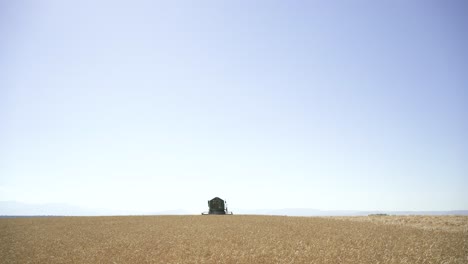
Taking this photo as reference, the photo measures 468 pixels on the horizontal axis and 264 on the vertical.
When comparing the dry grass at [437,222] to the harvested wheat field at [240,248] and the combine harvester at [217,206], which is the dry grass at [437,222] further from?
the combine harvester at [217,206]

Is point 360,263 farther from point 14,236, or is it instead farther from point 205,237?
point 14,236

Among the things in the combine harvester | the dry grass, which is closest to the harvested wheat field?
the dry grass

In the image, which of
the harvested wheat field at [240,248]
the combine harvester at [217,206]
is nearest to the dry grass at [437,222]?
the harvested wheat field at [240,248]

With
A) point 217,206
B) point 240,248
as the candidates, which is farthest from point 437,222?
point 217,206

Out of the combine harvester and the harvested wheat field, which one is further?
the combine harvester

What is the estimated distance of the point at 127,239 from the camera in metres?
19.8

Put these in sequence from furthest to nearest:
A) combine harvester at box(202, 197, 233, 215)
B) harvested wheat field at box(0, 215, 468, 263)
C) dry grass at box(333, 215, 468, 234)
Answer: combine harvester at box(202, 197, 233, 215) → dry grass at box(333, 215, 468, 234) → harvested wheat field at box(0, 215, 468, 263)

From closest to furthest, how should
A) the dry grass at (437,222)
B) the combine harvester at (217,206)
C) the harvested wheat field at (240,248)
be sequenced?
1. the harvested wheat field at (240,248)
2. the dry grass at (437,222)
3. the combine harvester at (217,206)

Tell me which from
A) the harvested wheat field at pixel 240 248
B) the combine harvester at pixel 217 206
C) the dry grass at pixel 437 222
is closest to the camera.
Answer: the harvested wheat field at pixel 240 248

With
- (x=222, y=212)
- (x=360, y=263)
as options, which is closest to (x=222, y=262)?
(x=360, y=263)

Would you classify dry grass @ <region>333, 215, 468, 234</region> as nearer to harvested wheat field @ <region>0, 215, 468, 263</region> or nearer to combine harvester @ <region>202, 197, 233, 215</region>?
harvested wheat field @ <region>0, 215, 468, 263</region>

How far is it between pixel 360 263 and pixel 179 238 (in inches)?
452

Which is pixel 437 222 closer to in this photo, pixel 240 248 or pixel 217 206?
pixel 240 248

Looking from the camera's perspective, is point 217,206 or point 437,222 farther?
point 217,206
